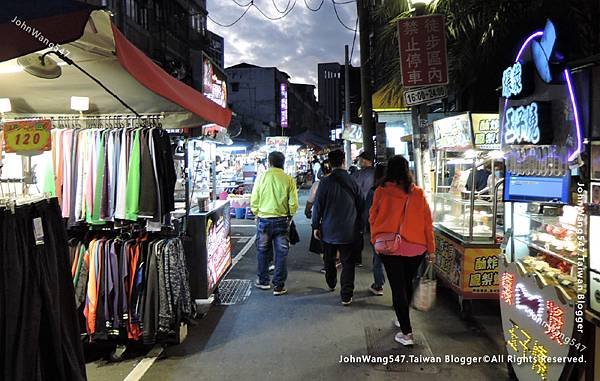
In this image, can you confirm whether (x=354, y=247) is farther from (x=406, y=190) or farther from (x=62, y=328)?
(x=62, y=328)

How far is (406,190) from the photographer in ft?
15.7

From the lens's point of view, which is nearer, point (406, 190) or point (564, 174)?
point (564, 174)

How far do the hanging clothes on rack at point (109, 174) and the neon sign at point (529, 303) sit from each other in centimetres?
340

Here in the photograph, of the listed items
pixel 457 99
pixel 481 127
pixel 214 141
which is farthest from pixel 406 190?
pixel 457 99

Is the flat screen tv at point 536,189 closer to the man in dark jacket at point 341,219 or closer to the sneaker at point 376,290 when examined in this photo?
the man in dark jacket at point 341,219

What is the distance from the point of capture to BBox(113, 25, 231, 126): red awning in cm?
288

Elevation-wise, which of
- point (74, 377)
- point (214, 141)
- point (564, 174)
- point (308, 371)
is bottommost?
point (308, 371)

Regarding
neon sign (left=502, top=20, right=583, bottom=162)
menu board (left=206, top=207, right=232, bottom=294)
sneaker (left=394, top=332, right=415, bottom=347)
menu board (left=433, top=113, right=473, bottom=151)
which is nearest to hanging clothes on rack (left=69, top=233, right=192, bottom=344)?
menu board (left=206, top=207, right=232, bottom=294)

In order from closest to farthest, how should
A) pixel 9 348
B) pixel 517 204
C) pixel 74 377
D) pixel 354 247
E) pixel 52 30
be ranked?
pixel 52 30 < pixel 9 348 < pixel 74 377 < pixel 517 204 < pixel 354 247

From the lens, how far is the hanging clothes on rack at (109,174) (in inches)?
181

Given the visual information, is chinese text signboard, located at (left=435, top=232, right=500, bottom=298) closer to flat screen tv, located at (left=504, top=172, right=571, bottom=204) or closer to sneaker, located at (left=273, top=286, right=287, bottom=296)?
flat screen tv, located at (left=504, top=172, right=571, bottom=204)

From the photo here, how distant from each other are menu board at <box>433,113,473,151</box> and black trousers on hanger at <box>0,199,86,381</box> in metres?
5.47

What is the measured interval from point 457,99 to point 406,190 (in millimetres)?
7079

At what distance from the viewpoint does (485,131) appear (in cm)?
664
